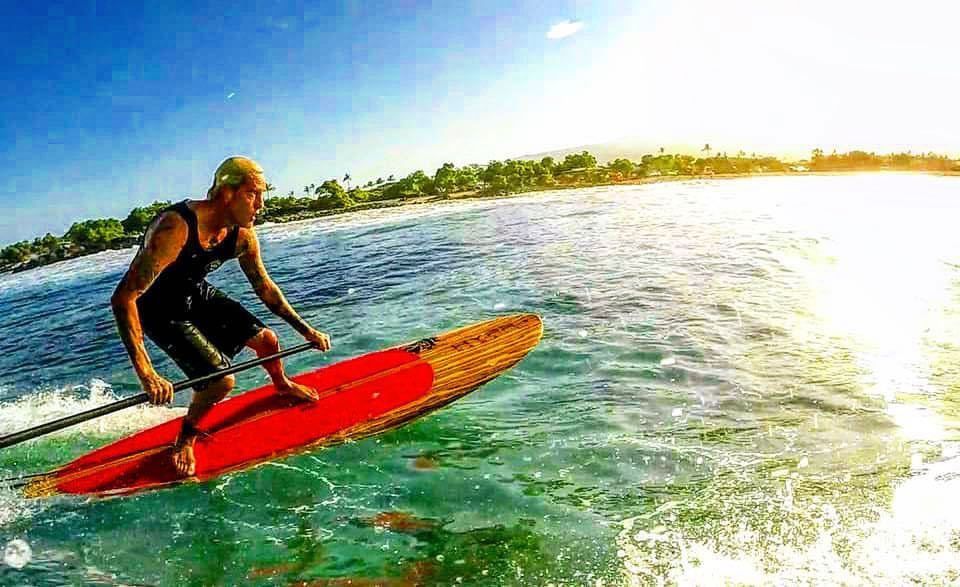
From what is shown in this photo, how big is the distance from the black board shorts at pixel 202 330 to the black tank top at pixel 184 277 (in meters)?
0.03

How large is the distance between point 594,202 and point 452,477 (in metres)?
33.2

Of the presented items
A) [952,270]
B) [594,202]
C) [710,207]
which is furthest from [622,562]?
[594,202]

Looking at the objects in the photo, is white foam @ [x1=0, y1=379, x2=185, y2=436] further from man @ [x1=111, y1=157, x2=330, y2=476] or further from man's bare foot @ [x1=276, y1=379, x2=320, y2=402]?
man @ [x1=111, y1=157, x2=330, y2=476]

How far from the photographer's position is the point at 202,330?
5363mm

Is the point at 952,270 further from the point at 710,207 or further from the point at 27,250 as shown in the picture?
the point at 27,250

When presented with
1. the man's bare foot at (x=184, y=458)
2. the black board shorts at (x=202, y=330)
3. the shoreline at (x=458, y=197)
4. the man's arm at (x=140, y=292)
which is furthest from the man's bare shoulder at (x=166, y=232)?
the shoreline at (x=458, y=197)

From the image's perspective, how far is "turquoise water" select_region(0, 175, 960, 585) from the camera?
14.5 feet

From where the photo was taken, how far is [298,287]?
62.7ft

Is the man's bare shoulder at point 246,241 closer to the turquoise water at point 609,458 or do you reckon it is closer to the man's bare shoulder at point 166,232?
the man's bare shoulder at point 166,232

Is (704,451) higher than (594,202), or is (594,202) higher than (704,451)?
(594,202)

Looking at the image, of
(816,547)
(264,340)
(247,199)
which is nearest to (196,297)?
(264,340)

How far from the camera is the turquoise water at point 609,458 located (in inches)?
175

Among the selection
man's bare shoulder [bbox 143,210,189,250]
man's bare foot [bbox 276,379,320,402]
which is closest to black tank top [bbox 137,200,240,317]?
man's bare shoulder [bbox 143,210,189,250]

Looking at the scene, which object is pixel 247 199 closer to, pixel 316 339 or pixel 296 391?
pixel 316 339
